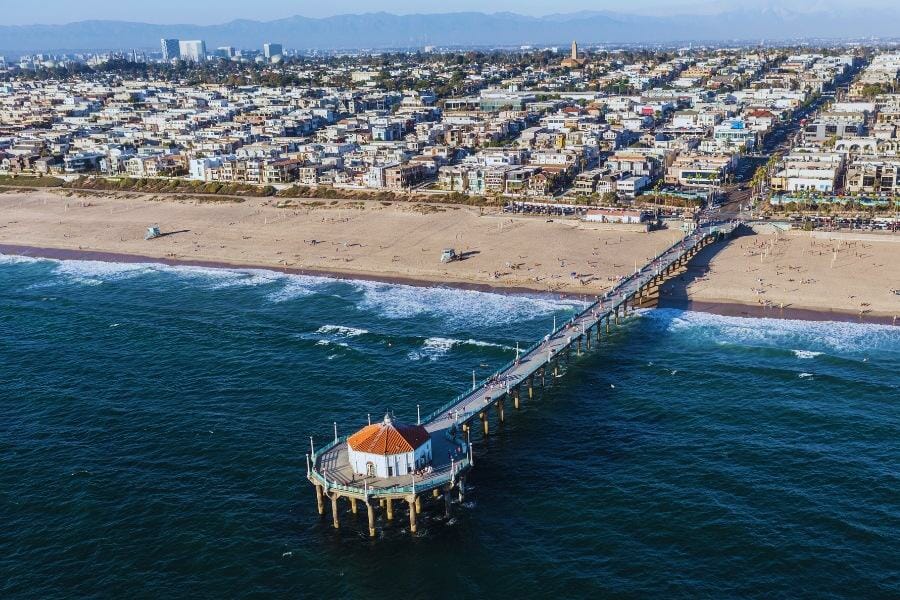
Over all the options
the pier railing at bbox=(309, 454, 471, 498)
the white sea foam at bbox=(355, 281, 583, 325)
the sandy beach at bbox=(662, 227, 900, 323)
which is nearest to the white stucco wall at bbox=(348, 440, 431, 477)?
the pier railing at bbox=(309, 454, 471, 498)

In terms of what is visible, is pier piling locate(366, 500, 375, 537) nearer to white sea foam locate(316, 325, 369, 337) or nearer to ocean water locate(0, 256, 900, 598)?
ocean water locate(0, 256, 900, 598)

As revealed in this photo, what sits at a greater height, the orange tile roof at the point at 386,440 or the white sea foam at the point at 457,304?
the orange tile roof at the point at 386,440

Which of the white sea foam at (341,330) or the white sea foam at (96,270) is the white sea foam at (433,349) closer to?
the white sea foam at (341,330)

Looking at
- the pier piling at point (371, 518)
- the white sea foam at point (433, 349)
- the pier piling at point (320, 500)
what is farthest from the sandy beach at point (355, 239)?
the pier piling at point (371, 518)

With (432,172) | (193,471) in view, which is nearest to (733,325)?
(193,471)

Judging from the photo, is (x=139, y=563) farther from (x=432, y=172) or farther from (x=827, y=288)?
(x=432, y=172)

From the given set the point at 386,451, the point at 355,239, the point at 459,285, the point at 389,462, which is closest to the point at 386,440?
the point at 386,451
